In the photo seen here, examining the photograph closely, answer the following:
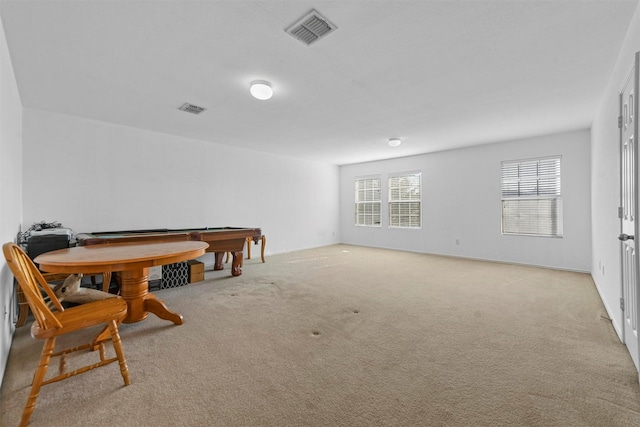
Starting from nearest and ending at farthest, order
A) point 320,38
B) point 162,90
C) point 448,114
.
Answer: point 320,38
point 162,90
point 448,114

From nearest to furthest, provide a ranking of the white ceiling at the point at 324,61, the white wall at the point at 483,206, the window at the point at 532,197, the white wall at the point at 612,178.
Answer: the white ceiling at the point at 324,61 < the white wall at the point at 612,178 < the white wall at the point at 483,206 < the window at the point at 532,197

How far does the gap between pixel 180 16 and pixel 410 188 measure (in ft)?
20.4

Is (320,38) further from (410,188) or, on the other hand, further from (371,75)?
(410,188)

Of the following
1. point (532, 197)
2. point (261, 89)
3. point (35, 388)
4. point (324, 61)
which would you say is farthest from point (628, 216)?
point (35, 388)

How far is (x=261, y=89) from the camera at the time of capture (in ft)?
9.89

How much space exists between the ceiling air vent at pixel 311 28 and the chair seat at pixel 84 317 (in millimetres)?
2354

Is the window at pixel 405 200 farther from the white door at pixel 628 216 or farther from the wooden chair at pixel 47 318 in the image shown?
the wooden chair at pixel 47 318

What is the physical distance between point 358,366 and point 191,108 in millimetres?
3747

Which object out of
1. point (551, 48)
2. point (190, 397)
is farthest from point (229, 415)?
point (551, 48)

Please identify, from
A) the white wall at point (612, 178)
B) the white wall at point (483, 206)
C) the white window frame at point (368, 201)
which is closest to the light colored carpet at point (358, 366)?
the white wall at point (612, 178)

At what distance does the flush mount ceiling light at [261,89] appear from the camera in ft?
9.78

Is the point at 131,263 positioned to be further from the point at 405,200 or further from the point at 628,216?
the point at 405,200

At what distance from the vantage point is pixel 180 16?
1.98 meters

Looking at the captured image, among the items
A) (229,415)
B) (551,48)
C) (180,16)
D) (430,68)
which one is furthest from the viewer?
(430,68)
